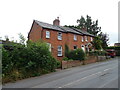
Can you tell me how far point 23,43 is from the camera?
14125 millimetres

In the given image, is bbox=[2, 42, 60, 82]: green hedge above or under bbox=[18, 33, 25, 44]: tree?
under

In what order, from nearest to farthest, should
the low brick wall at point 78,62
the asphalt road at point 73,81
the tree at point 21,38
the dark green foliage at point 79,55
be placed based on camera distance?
the asphalt road at point 73,81 < the tree at point 21,38 < the low brick wall at point 78,62 < the dark green foliage at point 79,55

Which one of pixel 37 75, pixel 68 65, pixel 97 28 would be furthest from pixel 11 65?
pixel 97 28

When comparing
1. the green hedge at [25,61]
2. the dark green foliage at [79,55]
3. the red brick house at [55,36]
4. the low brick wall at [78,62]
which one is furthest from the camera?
the red brick house at [55,36]

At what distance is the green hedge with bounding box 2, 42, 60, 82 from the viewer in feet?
37.3

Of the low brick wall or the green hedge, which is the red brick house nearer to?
the low brick wall

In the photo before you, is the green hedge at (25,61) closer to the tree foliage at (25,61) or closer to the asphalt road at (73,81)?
the tree foliage at (25,61)

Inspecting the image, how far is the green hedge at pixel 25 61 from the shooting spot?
37.3 ft

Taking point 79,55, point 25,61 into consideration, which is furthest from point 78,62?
point 25,61

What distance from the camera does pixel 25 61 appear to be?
509 inches

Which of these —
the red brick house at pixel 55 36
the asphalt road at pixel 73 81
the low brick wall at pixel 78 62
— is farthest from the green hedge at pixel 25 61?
the red brick house at pixel 55 36

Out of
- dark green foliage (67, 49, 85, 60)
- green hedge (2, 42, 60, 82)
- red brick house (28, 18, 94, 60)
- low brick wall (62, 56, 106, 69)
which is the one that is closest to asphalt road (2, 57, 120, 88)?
green hedge (2, 42, 60, 82)

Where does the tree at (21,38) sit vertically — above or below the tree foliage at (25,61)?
above

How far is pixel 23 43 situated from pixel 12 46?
1282mm
